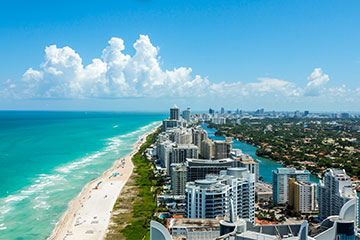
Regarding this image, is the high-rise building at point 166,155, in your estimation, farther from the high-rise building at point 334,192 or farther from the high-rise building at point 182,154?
the high-rise building at point 334,192

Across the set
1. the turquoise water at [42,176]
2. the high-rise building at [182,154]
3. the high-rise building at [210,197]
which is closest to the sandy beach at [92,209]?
the turquoise water at [42,176]

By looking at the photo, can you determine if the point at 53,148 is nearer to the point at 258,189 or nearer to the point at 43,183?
the point at 43,183

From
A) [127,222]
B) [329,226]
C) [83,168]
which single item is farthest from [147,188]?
[329,226]

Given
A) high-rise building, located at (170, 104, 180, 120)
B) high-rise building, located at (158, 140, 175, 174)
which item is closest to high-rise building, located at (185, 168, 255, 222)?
high-rise building, located at (158, 140, 175, 174)

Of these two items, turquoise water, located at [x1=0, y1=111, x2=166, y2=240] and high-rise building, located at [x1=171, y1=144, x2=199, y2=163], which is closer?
turquoise water, located at [x1=0, y1=111, x2=166, y2=240]

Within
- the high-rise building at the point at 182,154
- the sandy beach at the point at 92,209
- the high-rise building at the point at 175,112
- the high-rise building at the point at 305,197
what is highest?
the high-rise building at the point at 175,112

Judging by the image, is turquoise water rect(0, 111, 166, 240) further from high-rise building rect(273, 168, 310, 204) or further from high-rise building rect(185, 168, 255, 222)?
high-rise building rect(273, 168, 310, 204)

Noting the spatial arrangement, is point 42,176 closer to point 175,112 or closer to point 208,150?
point 208,150

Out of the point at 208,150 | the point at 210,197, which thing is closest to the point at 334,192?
the point at 210,197
